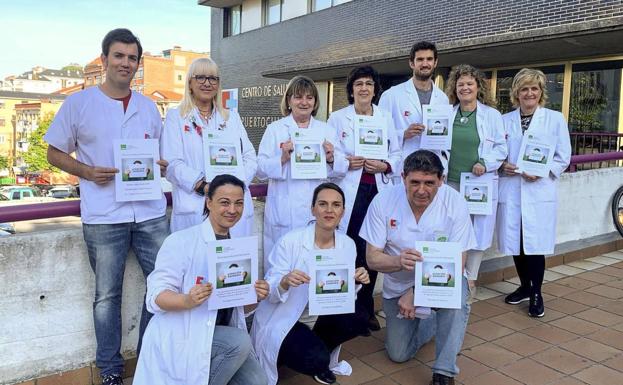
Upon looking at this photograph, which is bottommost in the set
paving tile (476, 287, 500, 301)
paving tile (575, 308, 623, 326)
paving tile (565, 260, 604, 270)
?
paving tile (575, 308, 623, 326)

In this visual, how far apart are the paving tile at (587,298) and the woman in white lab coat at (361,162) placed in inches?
84.8

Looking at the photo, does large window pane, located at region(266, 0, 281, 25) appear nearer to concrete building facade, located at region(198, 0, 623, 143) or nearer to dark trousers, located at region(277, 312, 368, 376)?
concrete building facade, located at region(198, 0, 623, 143)

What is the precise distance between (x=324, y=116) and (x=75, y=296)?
1514cm

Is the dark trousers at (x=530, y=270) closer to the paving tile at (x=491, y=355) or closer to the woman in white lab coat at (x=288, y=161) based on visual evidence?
the paving tile at (x=491, y=355)

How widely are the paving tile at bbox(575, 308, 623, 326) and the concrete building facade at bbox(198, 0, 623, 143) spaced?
6043 millimetres

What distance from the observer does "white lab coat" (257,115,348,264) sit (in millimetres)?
3611

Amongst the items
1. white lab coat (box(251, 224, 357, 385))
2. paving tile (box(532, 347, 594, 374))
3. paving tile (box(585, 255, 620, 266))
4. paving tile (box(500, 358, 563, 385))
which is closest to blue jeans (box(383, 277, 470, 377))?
paving tile (box(500, 358, 563, 385))

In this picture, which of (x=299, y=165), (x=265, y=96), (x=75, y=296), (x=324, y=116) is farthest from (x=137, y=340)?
(x=265, y=96)

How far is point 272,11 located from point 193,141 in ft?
61.6

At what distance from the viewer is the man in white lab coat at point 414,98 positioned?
4109mm

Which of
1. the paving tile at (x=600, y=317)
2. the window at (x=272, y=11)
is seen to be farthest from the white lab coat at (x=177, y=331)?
the window at (x=272, y=11)

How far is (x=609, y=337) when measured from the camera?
3.98 m

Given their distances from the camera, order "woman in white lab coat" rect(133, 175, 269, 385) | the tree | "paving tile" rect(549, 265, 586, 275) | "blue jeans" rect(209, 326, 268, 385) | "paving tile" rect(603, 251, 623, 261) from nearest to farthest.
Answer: "woman in white lab coat" rect(133, 175, 269, 385)
"blue jeans" rect(209, 326, 268, 385)
"paving tile" rect(549, 265, 586, 275)
"paving tile" rect(603, 251, 623, 261)
the tree

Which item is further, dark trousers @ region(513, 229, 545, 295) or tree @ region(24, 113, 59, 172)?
tree @ region(24, 113, 59, 172)
